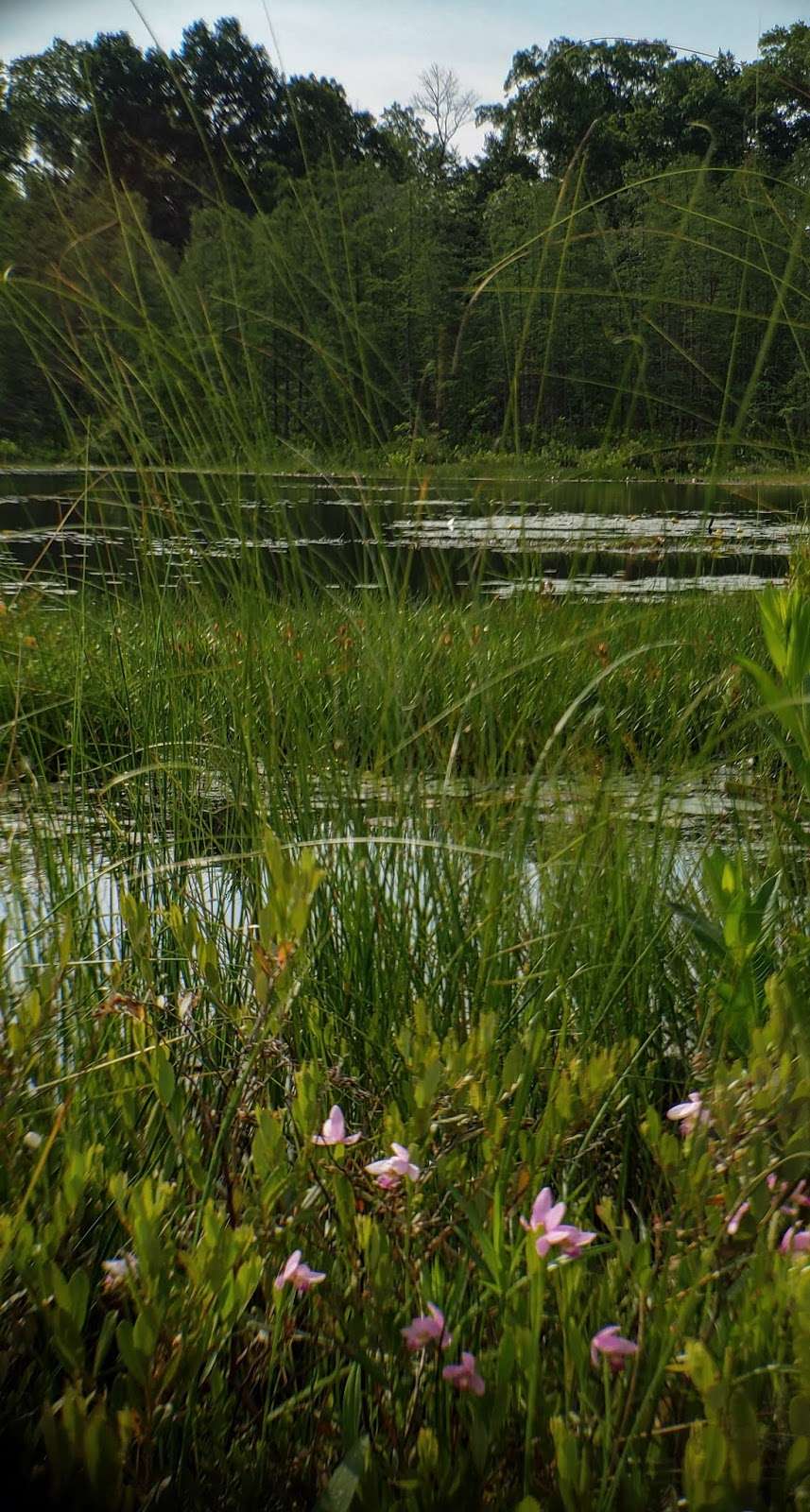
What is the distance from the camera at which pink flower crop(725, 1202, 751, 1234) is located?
2.47 feet

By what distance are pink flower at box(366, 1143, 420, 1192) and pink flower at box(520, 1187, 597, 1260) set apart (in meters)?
0.10

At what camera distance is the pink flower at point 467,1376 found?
0.66 metres

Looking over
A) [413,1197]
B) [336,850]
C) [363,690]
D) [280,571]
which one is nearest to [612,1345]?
[413,1197]

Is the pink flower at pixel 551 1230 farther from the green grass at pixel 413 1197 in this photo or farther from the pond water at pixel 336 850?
the pond water at pixel 336 850

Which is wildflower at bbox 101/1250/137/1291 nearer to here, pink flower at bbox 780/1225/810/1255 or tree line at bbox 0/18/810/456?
pink flower at bbox 780/1225/810/1255

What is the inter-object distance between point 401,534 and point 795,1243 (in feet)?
12.1

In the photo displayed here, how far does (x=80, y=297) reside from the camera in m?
1.91

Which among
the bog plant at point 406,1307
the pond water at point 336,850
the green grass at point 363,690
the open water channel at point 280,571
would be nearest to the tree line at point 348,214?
the open water channel at point 280,571

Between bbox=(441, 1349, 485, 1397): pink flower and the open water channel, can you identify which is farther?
the open water channel

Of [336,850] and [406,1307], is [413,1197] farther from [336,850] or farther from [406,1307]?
[336,850]

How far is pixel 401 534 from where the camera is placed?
423cm

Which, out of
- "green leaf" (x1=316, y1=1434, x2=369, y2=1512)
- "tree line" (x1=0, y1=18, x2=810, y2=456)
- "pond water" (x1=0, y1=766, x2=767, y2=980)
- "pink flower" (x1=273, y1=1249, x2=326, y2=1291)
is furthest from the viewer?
"tree line" (x1=0, y1=18, x2=810, y2=456)

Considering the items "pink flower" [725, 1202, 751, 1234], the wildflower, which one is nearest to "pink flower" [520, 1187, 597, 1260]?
"pink flower" [725, 1202, 751, 1234]

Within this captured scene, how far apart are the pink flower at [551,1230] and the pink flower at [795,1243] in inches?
6.9
